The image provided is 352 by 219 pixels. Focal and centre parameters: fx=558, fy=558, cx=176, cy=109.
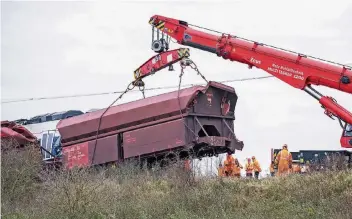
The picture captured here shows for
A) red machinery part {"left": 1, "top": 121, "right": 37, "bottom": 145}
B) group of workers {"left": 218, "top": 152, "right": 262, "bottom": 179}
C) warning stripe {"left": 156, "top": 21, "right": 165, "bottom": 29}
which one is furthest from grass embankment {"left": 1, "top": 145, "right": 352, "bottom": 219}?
warning stripe {"left": 156, "top": 21, "right": 165, "bottom": 29}

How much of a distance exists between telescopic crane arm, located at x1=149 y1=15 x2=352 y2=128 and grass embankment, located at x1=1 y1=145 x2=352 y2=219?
2.35 metres

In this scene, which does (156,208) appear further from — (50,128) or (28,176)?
(50,128)

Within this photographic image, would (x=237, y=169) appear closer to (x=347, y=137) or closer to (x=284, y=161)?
(x=284, y=161)

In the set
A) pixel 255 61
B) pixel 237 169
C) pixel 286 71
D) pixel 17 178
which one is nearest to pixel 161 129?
pixel 255 61

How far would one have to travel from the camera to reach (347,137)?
14.4 m

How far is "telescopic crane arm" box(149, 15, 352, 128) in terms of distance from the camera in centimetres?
1403

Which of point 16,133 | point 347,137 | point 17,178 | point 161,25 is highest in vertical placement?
point 161,25

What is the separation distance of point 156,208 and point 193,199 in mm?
870

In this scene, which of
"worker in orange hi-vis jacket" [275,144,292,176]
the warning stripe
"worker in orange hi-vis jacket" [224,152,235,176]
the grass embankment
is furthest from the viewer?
"worker in orange hi-vis jacket" [275,144,292,176]

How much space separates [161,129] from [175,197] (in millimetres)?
3247

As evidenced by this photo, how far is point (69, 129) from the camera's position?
699 inches

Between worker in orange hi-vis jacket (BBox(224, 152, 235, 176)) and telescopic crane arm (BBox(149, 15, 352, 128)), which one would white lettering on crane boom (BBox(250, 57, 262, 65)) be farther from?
worker in orange hi-vis jacket (BBox(224, 152, 235, 176))

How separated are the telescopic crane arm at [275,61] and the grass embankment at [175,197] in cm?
235

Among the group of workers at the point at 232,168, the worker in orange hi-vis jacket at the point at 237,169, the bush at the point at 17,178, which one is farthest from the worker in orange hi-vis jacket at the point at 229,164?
the bush at the point at 17,178
